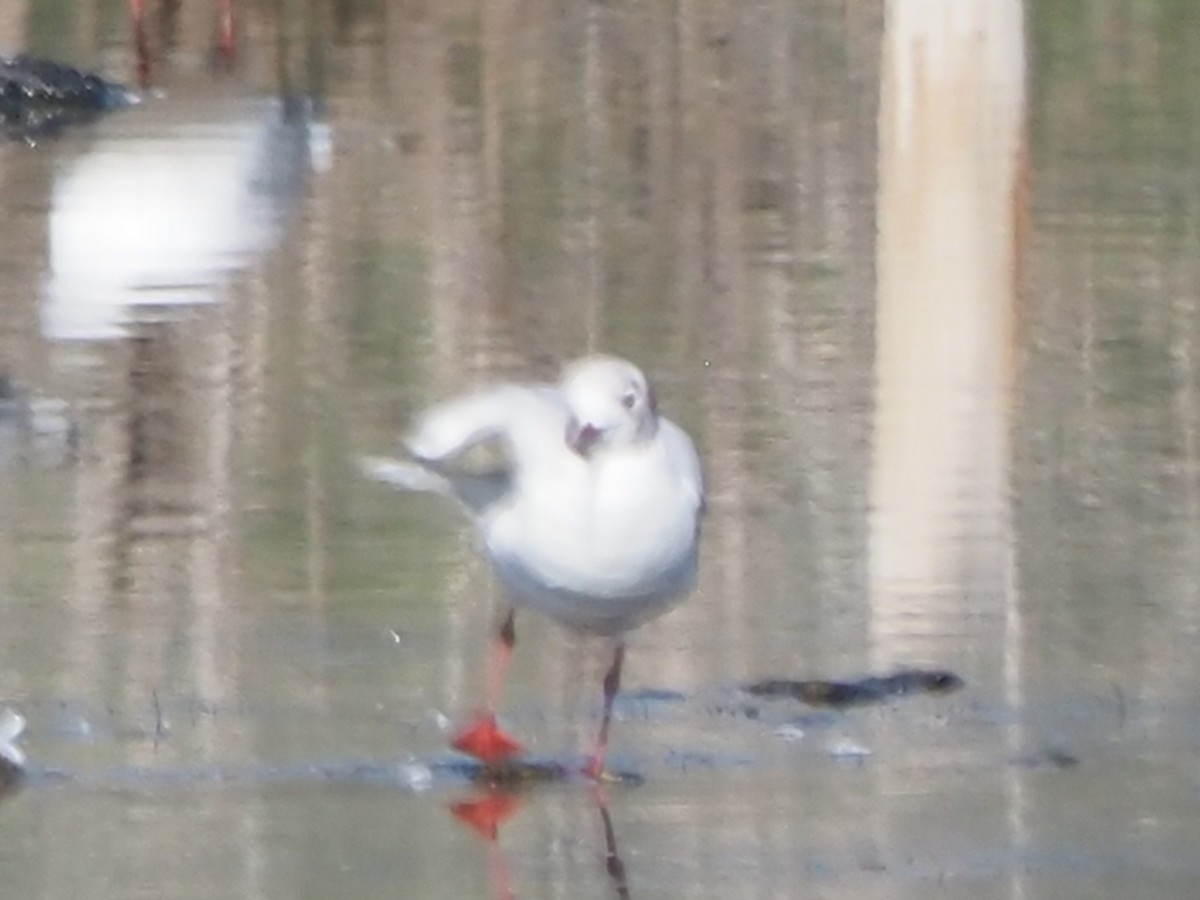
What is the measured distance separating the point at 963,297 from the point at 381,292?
4.07 feet

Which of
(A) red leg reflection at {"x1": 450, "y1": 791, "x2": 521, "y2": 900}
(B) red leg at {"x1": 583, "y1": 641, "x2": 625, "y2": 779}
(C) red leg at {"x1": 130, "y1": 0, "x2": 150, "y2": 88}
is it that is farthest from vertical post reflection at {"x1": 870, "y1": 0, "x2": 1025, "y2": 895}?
(C) red leg at {"x1": 130, "y1": 0, "x2": 150, "y2": 88}

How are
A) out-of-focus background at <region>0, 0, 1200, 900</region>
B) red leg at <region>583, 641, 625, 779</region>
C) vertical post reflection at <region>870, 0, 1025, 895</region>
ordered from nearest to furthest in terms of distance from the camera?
1. out-of-focus background at <region>0, 0, 1200, 900</region>
2. red leg at <region>583, 641, 625, 779</region>
3. vertical post reflection at <region>870, 0, 1025, 895</region>

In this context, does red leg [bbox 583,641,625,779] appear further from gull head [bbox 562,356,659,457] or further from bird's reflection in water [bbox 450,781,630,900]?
gull head [bbox 562,356,659,457]

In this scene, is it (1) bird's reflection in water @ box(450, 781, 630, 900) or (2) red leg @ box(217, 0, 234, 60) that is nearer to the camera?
(1) bird's reflection in water @ box(450, 781, 630, 900)

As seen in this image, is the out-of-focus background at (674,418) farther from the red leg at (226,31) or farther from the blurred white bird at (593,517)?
the red leg at (226,31)

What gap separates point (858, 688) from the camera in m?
4.88

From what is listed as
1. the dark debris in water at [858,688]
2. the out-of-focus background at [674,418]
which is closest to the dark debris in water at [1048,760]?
the out-of-focus background at [674,418]

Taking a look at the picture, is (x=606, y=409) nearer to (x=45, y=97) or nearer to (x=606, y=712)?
(x=606, y=712)

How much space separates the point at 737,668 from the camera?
5.00 m

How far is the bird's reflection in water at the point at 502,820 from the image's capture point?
13.4 feet

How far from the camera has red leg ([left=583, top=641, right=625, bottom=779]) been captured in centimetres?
455

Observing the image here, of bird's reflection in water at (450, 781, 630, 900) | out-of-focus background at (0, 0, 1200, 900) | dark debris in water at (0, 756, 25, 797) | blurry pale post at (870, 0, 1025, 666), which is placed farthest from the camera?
blurry pale post at (870, 0, 1025, 666)

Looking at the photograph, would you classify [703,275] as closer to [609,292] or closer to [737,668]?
[609,292]

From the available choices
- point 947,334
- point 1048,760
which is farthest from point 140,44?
point 1048,760
